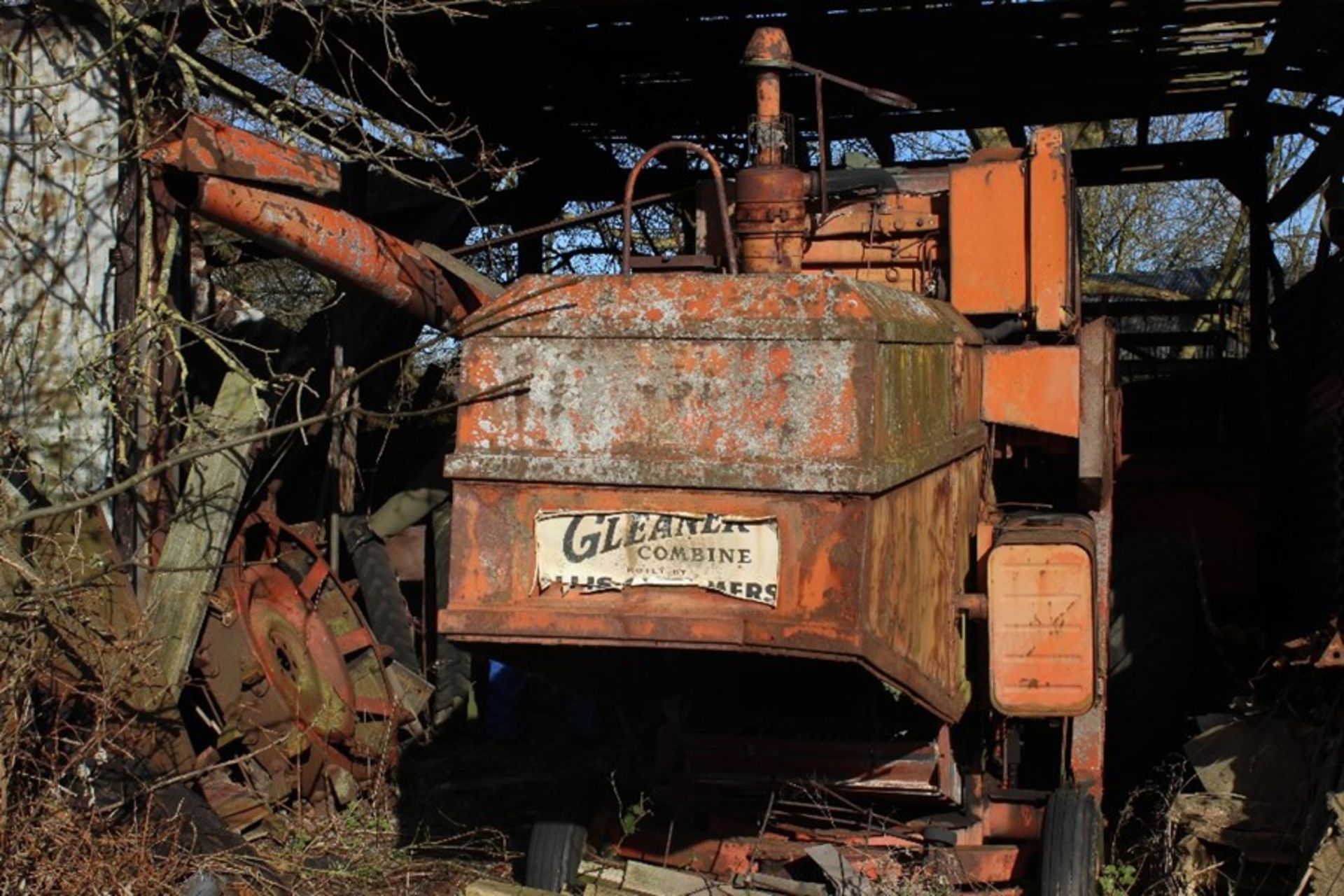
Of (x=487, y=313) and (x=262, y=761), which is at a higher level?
(x=487, y=313)

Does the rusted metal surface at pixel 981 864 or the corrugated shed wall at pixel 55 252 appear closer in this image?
the rusted metal surface at pixel 981 864

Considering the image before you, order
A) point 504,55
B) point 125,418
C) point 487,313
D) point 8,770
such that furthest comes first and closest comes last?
point 504,55 < point 125,418 < point 8,770 < point 487,313

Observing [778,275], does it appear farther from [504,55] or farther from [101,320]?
[504,55]

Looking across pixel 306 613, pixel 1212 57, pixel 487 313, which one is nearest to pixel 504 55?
pixel 306 613

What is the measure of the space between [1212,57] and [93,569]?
25.7 ft

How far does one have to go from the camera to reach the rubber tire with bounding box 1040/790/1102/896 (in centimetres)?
606

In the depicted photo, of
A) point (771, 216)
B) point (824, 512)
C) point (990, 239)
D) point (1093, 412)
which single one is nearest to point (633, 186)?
point (771, 216)

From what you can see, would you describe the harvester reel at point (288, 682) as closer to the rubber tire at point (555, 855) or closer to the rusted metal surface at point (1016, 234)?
the rubber tire at point (555, 855)

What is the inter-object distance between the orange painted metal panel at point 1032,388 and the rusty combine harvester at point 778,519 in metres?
0.01

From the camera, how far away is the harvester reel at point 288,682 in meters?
7.83

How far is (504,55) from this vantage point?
1062 cm

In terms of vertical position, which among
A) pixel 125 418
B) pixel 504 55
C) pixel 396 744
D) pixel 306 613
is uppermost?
pixel 504 55

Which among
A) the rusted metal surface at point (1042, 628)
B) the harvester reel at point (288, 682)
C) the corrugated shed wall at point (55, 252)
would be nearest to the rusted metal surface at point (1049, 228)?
the rusted metal surface at point (1042, 628)

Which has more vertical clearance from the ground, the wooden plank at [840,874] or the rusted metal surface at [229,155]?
the rusted metal surface at [229,155]
